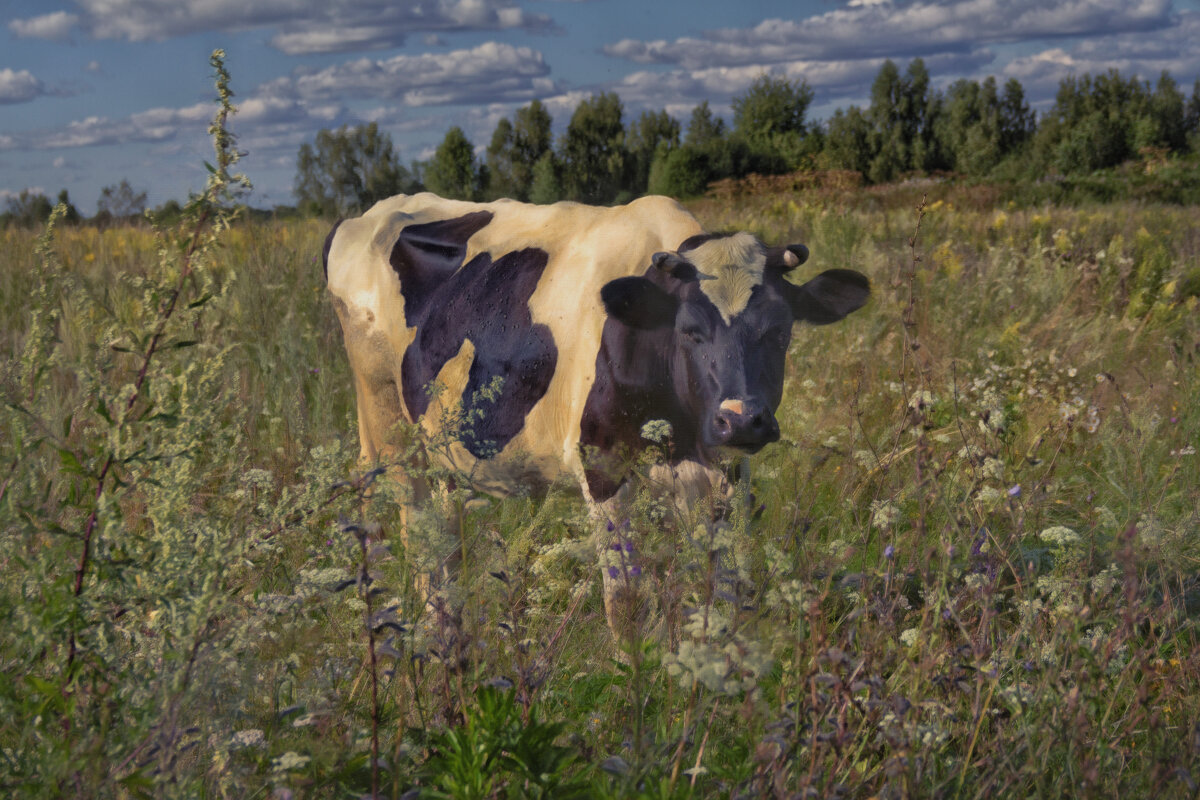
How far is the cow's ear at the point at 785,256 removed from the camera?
3212 millimetres

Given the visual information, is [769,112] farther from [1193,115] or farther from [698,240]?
[698,240]

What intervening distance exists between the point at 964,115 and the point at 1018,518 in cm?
7747

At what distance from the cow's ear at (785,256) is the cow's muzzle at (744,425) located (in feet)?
2.11

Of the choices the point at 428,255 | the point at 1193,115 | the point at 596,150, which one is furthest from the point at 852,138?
the point at 428,255

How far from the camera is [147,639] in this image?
1708 millimetres

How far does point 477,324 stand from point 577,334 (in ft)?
1.79

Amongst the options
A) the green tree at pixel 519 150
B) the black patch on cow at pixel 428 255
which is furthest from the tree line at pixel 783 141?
the black patch on cow at pixel 428 255

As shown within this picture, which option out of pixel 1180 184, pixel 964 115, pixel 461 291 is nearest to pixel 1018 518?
pixel 461 291

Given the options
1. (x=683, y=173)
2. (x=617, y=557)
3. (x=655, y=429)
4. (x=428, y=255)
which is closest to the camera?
(x=617, y=557)

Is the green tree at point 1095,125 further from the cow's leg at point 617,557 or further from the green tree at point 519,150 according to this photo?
the cow's leg at point 617,557

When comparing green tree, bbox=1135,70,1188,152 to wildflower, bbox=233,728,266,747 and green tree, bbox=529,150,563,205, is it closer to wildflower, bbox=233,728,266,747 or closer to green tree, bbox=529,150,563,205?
green tree, bbox=529,150,563,205

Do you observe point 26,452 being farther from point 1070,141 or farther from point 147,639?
point 1070,141

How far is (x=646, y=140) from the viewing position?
76.1m

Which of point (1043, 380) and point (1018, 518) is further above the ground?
point (1018, 518)
